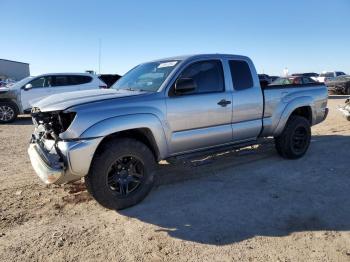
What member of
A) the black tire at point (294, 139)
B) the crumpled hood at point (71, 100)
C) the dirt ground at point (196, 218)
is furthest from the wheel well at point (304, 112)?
the crumpled hood at point (71, 100)

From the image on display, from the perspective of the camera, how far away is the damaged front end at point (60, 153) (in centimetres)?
394

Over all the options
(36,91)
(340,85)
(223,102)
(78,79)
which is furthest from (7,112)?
(340,85)

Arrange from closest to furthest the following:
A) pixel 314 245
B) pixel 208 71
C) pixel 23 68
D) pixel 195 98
→ pixel 314 245, pixel 195 98, pixel 208 71, pixel 23 68

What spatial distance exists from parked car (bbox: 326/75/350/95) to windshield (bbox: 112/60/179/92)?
75.2 feet

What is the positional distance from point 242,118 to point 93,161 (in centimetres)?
257

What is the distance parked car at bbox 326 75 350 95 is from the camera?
25.1m

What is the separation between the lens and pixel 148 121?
4.48 metres

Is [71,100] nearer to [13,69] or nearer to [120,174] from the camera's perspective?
[120,174]

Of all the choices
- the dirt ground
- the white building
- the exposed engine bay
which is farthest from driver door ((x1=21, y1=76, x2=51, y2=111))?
the white building

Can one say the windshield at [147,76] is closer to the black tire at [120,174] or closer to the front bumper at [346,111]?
the black tire at [120,174]

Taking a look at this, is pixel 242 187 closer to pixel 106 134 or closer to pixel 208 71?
pixel 208 71

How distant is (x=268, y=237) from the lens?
3.71 metres

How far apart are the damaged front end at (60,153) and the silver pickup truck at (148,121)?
0.04 ft

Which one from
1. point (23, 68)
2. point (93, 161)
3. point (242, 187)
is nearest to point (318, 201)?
point (242, 187)
